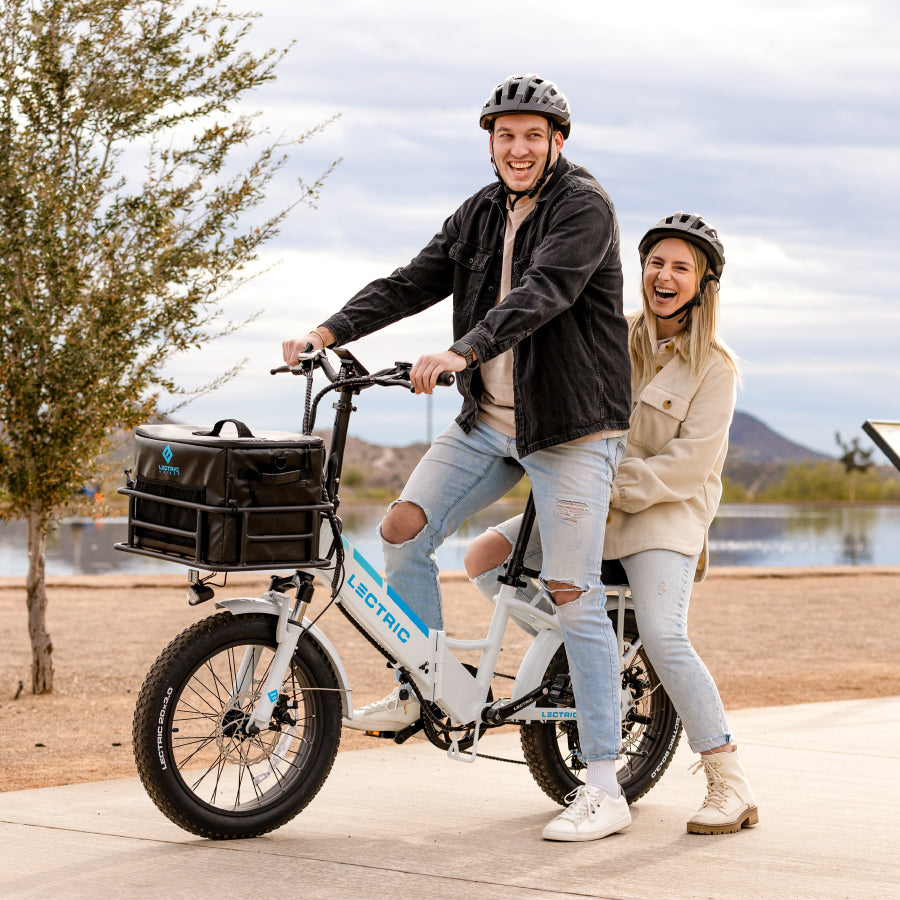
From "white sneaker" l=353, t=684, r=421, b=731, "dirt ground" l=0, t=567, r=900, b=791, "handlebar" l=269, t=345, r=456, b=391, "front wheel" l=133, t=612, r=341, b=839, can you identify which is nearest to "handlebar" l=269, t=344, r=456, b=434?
"handlebar" l=269, t=345, r=456, b=391

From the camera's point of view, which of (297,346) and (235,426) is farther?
(297,346)

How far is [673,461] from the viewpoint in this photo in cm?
463

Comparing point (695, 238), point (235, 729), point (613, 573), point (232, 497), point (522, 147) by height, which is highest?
point (522, 147)

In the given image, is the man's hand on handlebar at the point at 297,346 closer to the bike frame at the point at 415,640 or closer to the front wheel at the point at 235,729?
the bike frame at the point at 415,640

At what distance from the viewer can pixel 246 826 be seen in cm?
430

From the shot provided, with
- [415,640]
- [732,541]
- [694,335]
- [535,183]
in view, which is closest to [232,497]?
[415,640]

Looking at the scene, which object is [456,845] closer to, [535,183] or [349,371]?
[349,371]

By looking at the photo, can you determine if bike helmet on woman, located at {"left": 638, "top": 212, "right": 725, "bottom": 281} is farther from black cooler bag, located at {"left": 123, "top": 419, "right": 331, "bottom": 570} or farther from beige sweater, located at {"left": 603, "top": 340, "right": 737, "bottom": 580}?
black cooler bag, located at {"left": 123, "top": 419, "right": 331, "bottom": 570}

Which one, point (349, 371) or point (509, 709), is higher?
point (349, 371)

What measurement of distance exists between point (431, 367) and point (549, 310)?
431 millimetres

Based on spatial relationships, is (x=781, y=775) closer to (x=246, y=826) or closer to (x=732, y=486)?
(x=246, y=826)

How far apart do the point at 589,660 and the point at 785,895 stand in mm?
973

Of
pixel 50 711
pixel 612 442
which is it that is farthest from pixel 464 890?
pixel 50 711

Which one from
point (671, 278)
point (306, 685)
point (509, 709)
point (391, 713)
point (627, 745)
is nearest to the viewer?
point (306, 685)
